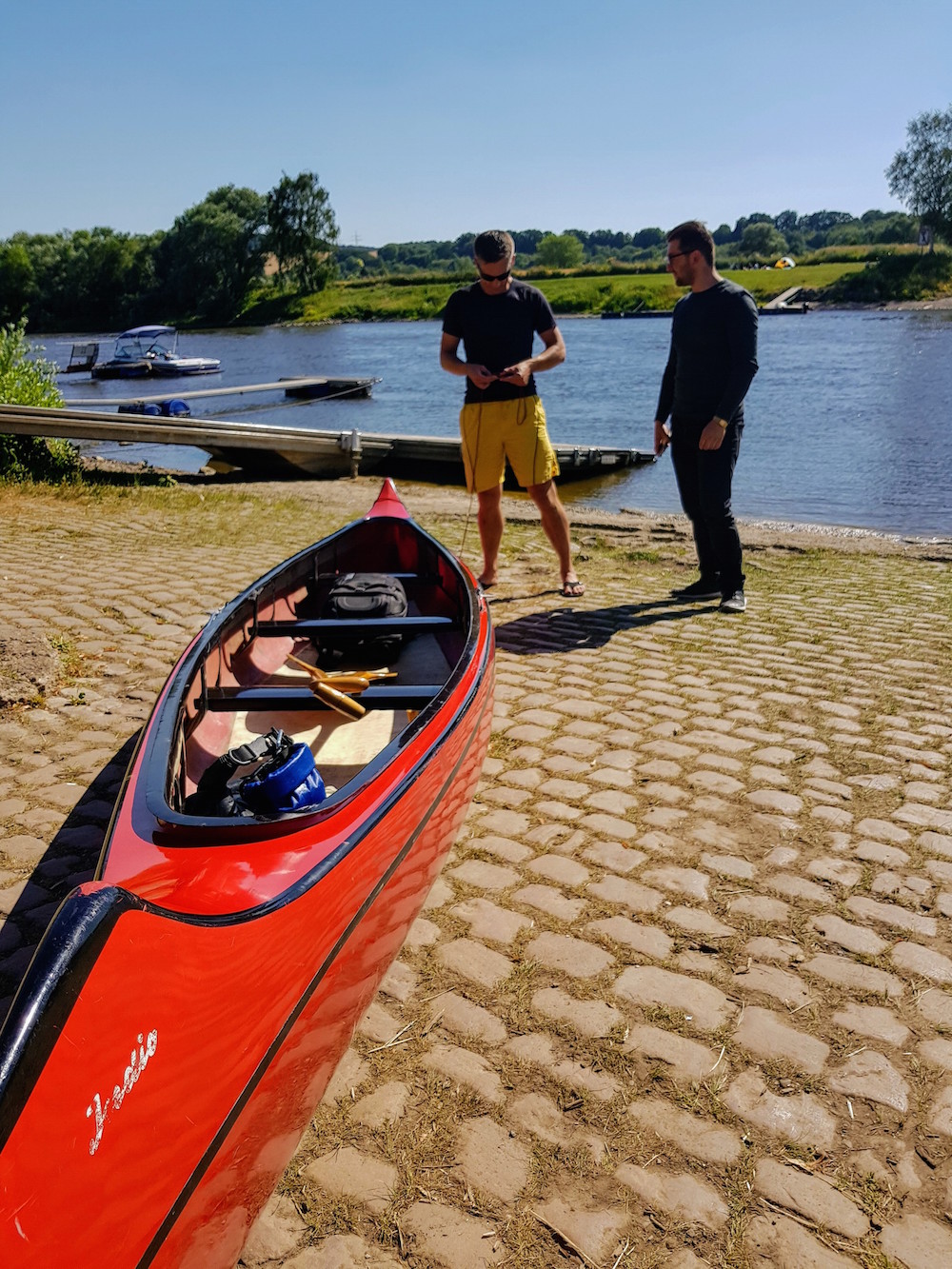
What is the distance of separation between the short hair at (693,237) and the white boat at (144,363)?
1359 inches

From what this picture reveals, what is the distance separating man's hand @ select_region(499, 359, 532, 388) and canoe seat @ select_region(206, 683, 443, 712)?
2895 mm

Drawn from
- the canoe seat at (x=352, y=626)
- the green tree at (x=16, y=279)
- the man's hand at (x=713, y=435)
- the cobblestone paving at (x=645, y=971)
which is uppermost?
the green tree at (x=16, y=279)

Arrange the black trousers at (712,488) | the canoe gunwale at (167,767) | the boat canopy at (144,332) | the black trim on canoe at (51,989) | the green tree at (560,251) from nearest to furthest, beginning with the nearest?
the black trim on canoe at (51,989)
the canoe gunwale at (167,767)
the black trousers at (712,488)
the boat canopy at (144,332)
the green tree at (560,251)

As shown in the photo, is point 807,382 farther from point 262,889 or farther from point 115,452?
point 262,889

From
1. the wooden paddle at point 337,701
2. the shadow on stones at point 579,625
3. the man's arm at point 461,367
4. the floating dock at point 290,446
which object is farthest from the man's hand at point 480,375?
the floating dock at point 290,446

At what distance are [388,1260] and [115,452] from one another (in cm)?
2050

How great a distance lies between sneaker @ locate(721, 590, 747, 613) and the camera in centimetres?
673


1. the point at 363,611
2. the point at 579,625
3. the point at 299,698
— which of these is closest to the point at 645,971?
the point at 299,698

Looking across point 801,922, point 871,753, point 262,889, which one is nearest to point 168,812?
point 262,889

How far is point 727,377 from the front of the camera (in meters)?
6.00

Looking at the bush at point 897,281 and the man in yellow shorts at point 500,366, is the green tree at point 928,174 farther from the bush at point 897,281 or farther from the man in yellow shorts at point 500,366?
the man in yellow shorts at point 500,366

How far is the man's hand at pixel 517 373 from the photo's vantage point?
5961 millimetres

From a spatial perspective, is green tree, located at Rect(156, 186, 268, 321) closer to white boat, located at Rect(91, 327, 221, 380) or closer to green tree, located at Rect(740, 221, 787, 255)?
white boat, located at Rect(91, 327, 221, 380)

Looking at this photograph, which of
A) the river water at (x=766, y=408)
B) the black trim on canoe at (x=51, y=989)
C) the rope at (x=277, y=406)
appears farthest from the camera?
the rope at (x=277, y=406)
